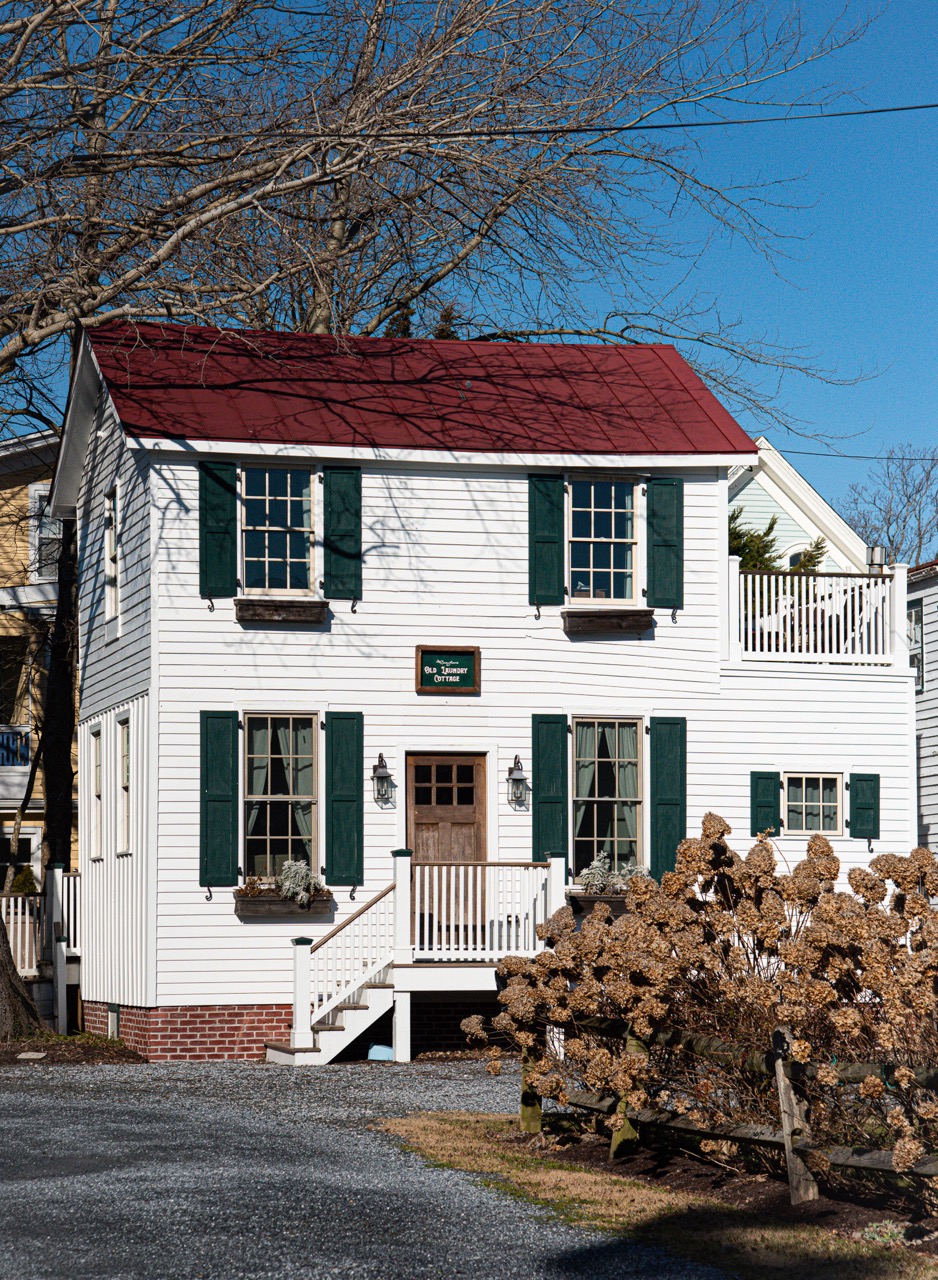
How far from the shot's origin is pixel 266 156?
61.7 ft

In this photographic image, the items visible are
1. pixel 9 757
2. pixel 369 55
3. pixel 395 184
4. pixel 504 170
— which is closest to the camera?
pixel 504 170

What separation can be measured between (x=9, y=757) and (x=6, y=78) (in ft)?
47.6

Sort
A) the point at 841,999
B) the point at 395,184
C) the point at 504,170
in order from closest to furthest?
1. the point at 841,999
2. the point at 504,170
3. the point at 395,184

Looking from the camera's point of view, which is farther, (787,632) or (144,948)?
(787,632)

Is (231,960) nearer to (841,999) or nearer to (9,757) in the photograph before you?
(841,999)

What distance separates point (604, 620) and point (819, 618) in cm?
292

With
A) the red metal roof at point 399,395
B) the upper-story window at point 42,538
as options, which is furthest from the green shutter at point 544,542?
the upper-story window at point 42,538

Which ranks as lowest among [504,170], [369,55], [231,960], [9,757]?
[231,960]

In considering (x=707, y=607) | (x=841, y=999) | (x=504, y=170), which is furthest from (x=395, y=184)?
(x=841, y=999)

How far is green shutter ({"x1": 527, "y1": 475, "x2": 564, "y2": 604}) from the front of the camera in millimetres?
18438

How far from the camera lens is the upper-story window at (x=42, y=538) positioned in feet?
95.9

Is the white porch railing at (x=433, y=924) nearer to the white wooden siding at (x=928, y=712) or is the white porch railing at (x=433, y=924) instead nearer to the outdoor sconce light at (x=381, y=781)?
the outdoor sconce light at (x=381, y=781)

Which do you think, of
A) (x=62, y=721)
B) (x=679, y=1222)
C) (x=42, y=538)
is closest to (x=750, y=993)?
(x=679, y=1222)

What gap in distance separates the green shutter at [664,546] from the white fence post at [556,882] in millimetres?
3220
